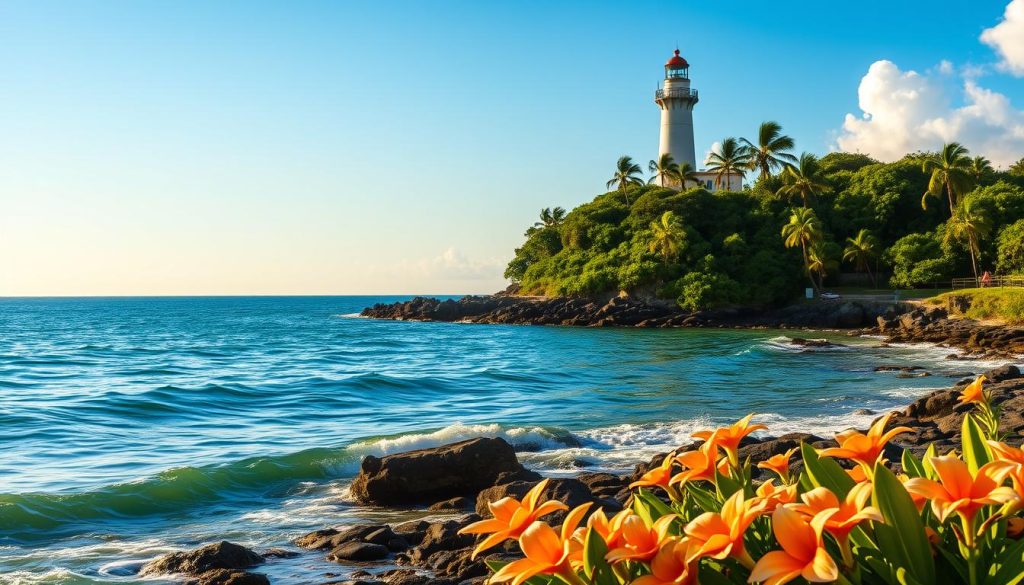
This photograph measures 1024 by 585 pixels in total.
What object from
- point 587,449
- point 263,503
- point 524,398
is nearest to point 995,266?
point 524,398

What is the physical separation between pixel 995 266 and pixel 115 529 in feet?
186

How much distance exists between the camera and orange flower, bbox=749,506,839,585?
6.39ft

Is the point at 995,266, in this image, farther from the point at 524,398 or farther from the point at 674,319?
the point at 524,398

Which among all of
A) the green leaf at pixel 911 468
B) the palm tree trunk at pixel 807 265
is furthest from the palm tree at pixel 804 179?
the green leaf at pixel 911 468

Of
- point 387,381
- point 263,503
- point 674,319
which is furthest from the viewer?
point 674,319

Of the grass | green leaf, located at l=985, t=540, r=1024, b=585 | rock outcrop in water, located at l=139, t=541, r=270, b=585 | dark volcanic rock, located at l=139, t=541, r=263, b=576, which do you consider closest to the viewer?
green leaf, located at l=985, t=540, r=1024, b=585

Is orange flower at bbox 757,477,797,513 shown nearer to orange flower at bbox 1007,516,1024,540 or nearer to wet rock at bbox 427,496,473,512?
orange flower at bbox 1007,516,1024,540

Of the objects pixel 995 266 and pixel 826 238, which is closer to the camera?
pixel 995 266


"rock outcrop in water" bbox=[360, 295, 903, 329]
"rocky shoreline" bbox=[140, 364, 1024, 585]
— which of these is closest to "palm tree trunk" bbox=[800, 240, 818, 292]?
"rock outcrop in water" bbox=[360, 295, 903, 329]

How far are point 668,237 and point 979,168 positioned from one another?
83.1 ft

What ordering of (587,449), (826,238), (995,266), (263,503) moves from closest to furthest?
(263,503), (587,449), (995,266), (826,238)

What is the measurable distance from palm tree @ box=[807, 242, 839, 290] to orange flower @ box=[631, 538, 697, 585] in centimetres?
5911

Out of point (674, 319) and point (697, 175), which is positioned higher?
point (697, 175)

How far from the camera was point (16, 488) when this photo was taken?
41.6 ft
